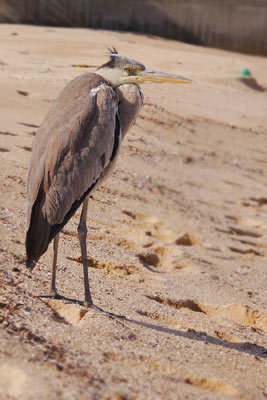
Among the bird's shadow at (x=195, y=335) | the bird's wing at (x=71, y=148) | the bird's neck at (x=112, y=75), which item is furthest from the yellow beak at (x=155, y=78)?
the bird's shadow at (x=195, y=335)

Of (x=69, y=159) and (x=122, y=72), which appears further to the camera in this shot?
(x=122, y=72)

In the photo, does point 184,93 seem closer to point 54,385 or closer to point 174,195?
point 174,195

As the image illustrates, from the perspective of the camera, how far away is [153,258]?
16.2 ft

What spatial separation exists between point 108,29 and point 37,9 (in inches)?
Answer: 66.8

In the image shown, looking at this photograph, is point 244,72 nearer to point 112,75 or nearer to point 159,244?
point 159,244

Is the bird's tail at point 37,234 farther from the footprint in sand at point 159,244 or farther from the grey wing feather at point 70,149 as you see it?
the footprint in sand at point 159,244

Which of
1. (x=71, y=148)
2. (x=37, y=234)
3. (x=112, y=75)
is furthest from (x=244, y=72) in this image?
(x=37, y=234)

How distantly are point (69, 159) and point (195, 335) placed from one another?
1.23 m

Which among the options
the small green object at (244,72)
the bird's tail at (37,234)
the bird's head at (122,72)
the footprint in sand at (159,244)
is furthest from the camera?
the small green object at (244,72)

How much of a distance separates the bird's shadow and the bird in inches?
3.2

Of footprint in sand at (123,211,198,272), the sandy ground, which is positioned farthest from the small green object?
footprint in sand at (123,211,198,272)

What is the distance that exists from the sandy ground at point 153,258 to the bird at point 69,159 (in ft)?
1.11

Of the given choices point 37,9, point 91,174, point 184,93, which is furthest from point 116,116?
point 37,9

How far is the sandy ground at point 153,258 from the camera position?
2.69 meters
